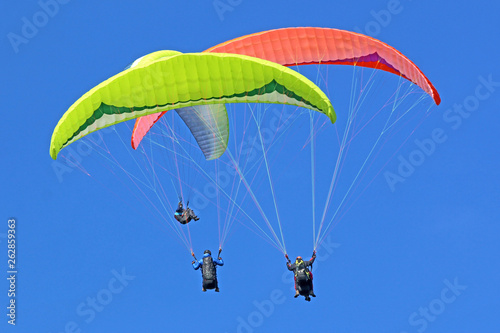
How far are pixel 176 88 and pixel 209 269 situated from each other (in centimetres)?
476

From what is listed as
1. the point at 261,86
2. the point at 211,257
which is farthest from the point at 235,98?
the point at 211,257

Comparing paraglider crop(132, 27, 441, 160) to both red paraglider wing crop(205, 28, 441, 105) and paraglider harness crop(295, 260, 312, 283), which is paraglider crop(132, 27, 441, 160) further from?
paraglider harness crop(295, 260, 312, 283)

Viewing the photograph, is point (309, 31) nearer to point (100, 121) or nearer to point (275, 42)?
point (275, 42)

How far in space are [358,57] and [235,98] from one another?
5086 millimetres

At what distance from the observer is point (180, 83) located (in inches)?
901

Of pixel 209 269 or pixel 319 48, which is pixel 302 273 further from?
pixel 319 48

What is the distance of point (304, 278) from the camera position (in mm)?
23891

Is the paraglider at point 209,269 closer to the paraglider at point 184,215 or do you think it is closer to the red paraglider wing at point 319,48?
the paraglider at point 184,215

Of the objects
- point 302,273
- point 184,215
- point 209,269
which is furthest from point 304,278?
point 184,215

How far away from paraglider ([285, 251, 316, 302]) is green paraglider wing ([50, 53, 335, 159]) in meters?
3.92

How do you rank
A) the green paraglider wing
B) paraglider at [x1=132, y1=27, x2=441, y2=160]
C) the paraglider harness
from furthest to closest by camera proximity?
1. paraglider at [x1=132, y1=27, x2=441, y2=160]
2. the paraglider harness
3. the green paraglider wing

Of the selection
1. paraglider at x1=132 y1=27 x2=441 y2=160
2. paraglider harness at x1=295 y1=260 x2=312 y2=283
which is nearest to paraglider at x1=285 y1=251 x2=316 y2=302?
paraglider harness at x1=295 y1=260 x2=312 y2=283

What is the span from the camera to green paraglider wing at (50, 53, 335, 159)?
22672mm

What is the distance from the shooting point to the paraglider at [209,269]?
24.5m
